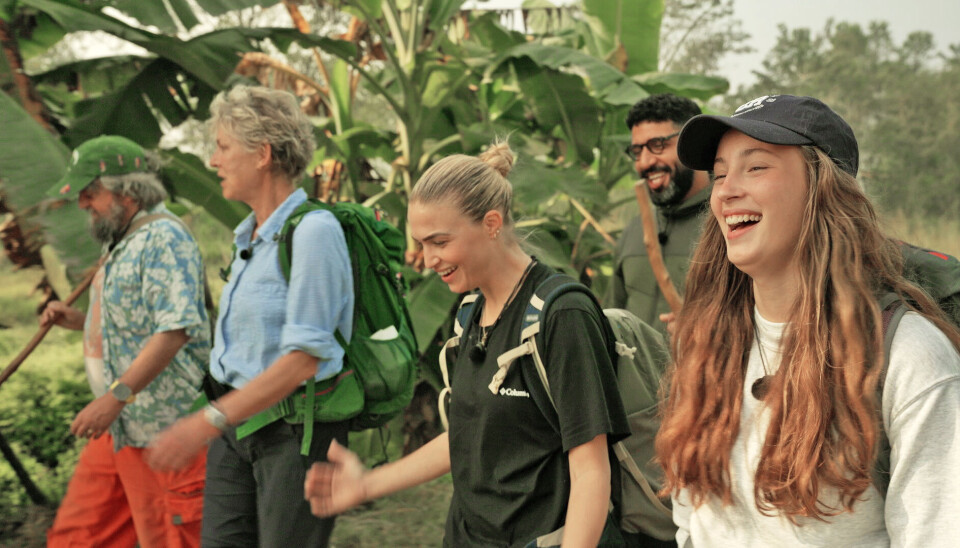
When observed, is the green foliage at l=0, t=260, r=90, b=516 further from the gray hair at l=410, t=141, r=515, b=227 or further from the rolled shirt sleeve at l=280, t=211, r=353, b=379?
the gray hair at l=410, t=141, r=515, b=227

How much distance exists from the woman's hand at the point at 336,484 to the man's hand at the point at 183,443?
1.55 ft

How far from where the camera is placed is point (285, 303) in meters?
3.04

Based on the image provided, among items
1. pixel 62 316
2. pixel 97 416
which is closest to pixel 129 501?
pixel 97 416

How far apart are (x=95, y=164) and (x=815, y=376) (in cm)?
318

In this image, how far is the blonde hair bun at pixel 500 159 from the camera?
2556 mm

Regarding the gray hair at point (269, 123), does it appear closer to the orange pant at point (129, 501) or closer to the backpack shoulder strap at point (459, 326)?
the backpack shoulder strap at point (459, 326)

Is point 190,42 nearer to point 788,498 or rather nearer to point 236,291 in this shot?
point 236,291

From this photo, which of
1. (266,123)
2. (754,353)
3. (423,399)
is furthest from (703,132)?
(423,399)

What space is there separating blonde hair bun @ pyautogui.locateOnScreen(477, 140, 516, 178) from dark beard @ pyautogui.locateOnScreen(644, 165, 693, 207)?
140 cm

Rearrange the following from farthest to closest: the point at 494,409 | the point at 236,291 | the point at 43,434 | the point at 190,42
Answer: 1. the point at 43,434
2. the point at 190,42
3. the point at 236,291
4. the point at 494,409

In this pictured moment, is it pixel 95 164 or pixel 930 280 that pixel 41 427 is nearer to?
pixel 95 164

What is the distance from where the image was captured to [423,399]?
7.05 metres

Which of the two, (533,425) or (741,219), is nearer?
(741,219)

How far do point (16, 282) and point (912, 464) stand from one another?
44.9 feet
